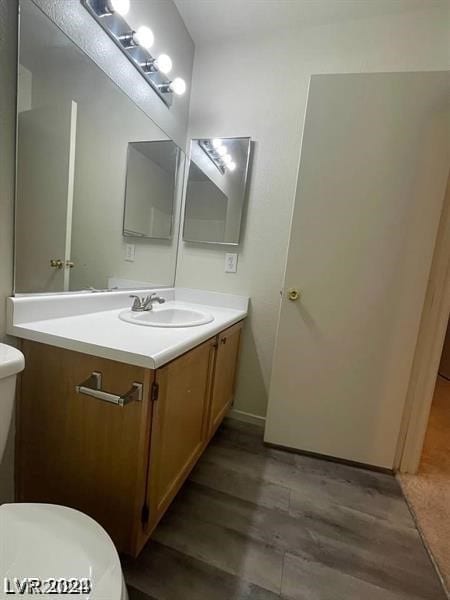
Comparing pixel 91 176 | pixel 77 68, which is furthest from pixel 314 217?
pixel 77 68

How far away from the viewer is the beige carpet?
3.61 feet

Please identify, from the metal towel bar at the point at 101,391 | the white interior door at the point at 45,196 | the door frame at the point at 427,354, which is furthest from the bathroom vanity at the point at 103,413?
the door frame at the point at 427,354

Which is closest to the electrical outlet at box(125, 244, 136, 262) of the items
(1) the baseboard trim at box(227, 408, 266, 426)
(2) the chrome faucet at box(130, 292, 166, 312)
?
(2) the chrome faucet at box(130, 292, 166, 312)

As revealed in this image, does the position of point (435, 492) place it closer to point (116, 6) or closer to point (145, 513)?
point (145, 513)

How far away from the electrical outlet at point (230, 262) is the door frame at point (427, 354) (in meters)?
1.09

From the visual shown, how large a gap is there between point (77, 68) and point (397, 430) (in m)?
2.22

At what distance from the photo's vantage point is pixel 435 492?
138cm

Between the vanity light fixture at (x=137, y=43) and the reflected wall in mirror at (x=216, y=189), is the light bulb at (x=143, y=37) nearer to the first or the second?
the vanity light fixture at (x=137, y=43)

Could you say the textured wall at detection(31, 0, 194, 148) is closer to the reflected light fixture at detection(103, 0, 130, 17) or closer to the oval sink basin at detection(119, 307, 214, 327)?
the reflected light fixture at detection(103, 0, 130, 17)

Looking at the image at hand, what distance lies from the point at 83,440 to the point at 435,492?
168cm

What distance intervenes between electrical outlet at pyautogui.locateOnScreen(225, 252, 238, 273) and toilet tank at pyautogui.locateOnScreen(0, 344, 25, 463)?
4.25ft

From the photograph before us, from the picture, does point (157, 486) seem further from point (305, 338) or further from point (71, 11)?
point (71, 11)

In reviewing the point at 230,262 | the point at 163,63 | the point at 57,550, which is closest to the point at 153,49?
the point at 163,63

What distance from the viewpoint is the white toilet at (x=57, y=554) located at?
51cm
